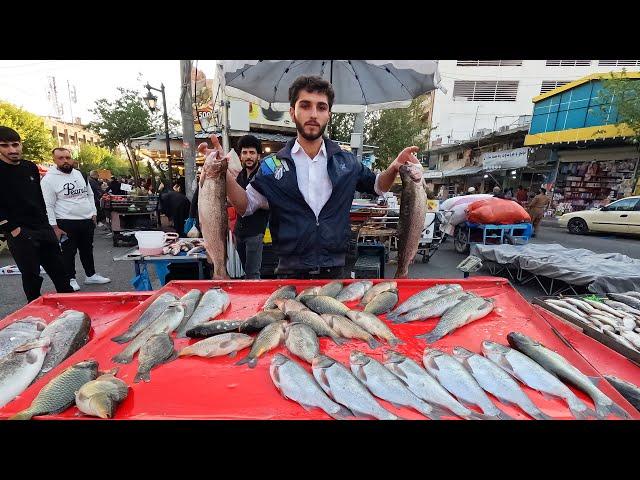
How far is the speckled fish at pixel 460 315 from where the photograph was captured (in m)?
1.67

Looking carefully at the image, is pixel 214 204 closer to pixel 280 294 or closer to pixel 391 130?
pixel 280 294

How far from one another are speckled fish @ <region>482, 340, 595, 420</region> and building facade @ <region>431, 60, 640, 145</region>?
33.3m

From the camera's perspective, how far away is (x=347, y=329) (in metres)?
1.69

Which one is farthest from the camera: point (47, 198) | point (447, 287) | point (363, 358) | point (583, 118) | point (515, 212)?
point (583, 118)

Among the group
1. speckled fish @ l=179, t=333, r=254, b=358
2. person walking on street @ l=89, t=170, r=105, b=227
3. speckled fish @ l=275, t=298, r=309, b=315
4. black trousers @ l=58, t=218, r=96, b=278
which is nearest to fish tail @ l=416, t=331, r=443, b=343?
speckled fish @ l=275, t=298, r=309, b=315

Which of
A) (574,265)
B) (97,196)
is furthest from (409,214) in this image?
(97,196)

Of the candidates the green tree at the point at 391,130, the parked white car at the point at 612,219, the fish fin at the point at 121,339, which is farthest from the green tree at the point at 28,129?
the parked white car at the point at 612,219

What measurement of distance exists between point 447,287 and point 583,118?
2283cm

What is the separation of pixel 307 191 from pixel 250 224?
1876 mm
